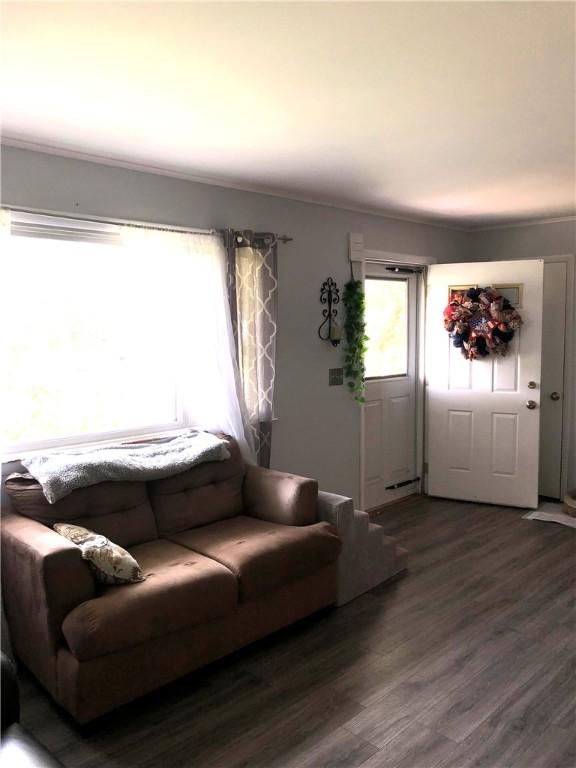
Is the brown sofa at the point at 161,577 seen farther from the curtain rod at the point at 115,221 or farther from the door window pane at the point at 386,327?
the door window pane at the point at 386,327

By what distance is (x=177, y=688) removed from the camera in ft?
8.73

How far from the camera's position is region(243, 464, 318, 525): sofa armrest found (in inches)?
130

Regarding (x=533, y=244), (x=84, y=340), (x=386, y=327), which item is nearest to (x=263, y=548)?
(x=84, y=340)

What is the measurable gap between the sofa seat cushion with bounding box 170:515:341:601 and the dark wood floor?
14.3 inches

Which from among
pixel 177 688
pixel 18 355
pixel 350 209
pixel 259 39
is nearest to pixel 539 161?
pixel 350 209

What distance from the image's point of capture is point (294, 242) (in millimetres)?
4277

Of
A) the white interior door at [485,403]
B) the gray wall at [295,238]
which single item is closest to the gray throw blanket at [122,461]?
the gray wall at [295,238]

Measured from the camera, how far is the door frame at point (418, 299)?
4.74 m

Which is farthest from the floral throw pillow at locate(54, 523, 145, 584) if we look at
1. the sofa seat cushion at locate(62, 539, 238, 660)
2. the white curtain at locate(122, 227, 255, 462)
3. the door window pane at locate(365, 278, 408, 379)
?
the door window pane at locate(365, 278, 408, 379)

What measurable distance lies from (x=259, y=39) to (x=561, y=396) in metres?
4.36

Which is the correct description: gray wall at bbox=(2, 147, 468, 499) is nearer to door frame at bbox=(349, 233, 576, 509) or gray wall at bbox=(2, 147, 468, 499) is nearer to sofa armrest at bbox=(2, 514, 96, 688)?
door frame at bbox=(349, 233, 576, 509)

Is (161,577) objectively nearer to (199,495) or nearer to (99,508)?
(99,508)

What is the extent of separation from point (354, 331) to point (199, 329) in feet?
4.68

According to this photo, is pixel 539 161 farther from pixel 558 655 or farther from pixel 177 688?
pixel 177 688
